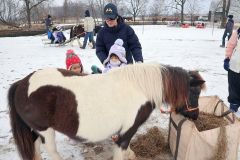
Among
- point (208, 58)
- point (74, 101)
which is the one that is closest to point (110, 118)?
point (74, 101)

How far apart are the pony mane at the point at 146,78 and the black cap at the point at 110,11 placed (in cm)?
87

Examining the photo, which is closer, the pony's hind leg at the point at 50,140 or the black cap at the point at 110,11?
the pony's hind leg at the point at 50,140

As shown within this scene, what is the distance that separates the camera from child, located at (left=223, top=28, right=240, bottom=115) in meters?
3.49

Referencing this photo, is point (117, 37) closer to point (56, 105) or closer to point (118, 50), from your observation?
point (118, 50)

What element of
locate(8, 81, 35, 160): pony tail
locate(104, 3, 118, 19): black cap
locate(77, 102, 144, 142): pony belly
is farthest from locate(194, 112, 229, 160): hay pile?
locate(8, 81, 35, 160): pony tail

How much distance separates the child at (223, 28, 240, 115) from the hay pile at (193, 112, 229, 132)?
3.54 ft

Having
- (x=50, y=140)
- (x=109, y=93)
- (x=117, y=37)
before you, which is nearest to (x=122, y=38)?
(x=117, y=37)

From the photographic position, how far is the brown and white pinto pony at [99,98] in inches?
81.0

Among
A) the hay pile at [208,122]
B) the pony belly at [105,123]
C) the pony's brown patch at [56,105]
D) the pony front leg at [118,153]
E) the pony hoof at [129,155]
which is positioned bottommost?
the pony hoof at [129,155]

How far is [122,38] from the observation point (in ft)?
10.0

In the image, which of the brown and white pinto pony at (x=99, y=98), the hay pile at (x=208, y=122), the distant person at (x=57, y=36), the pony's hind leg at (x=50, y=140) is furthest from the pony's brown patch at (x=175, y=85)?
the distant person at (x=57, y=36)

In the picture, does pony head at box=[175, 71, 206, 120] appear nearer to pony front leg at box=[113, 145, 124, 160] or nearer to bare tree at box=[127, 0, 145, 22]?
pony front leg at box=[113, 145, 124, 160]

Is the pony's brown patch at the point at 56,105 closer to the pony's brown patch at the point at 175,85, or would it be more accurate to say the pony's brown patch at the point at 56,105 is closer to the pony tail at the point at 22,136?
the pony tail at the point at 22,136

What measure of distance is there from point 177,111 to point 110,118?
0.68m
